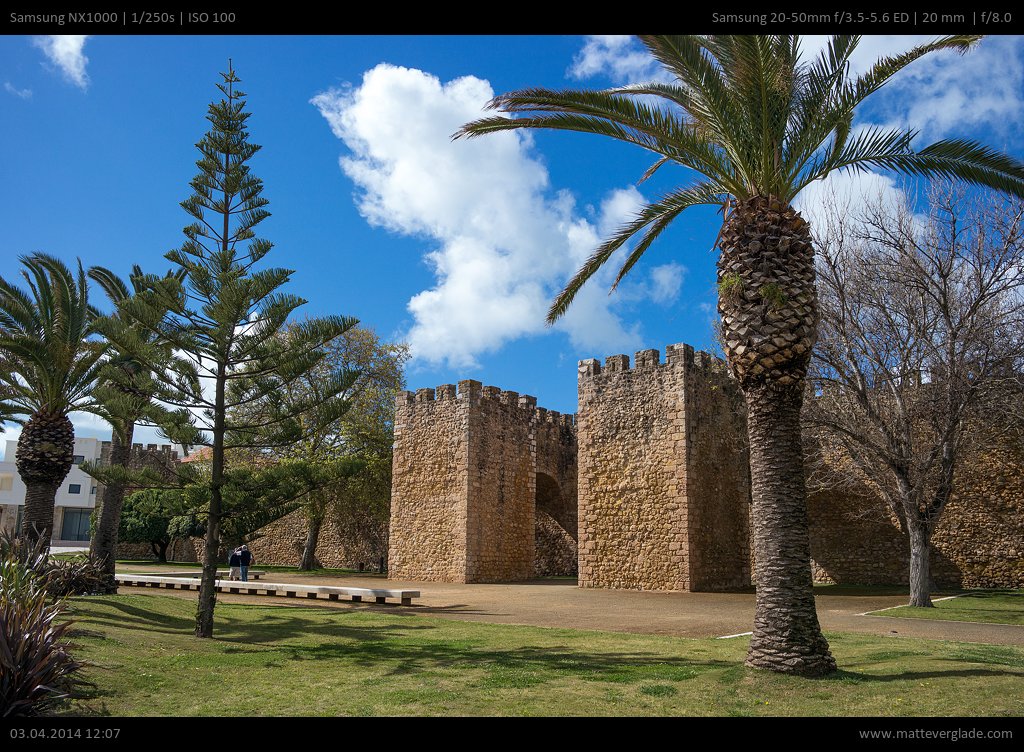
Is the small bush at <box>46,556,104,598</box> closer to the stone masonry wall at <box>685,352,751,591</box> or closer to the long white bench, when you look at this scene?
the long white bench

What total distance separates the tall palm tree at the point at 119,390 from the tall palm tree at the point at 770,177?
4.84m

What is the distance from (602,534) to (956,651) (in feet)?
34.7

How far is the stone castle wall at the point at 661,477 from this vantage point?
54.2 ft

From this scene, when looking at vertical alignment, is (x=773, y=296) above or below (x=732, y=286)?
below

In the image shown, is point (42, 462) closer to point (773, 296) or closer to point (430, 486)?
point (430, 486)

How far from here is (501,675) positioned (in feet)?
21.3

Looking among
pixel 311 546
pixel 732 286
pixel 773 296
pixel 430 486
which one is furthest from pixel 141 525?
pixel 773 296

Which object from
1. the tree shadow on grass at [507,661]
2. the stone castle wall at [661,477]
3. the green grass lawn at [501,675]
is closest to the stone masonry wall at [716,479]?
the stone castle wall at [661,477]

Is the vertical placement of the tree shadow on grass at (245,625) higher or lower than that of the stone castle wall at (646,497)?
lower

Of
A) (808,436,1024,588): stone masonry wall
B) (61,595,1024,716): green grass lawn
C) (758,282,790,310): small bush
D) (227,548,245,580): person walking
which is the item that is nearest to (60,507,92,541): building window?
(227,548,245,580): person walking

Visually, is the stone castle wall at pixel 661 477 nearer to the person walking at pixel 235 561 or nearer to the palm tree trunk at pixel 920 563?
the palm tree trunk at pixel 920 563

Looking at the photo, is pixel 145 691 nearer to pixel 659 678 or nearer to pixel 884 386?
pixel 659 678

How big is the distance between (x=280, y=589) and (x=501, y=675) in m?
10.2

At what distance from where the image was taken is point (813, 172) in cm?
734
